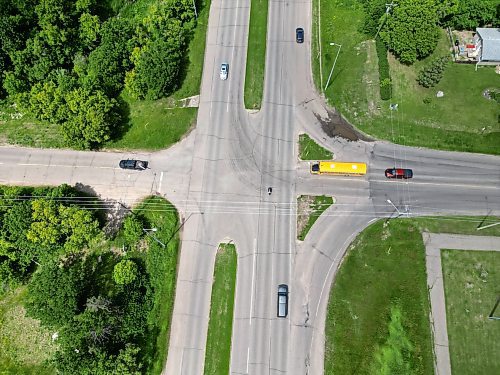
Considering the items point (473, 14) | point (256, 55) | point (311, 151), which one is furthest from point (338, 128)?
point (473, 14)

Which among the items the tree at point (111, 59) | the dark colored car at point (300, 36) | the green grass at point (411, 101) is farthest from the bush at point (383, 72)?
the tree at point (111, 59)

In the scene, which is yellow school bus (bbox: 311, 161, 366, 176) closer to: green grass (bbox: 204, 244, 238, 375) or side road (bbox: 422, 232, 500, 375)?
side road (bbox: 422, 232, 500, 375)

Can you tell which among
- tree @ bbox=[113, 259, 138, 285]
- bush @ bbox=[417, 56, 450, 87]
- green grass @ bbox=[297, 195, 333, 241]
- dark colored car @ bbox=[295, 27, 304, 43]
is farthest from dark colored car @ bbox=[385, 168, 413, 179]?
tree @ bbox=[113, 259, 138, 285]

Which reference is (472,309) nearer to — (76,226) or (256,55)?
(256,55)

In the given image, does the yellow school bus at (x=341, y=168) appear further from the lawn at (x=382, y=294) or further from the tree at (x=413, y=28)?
the tree at (x=413, y=28)

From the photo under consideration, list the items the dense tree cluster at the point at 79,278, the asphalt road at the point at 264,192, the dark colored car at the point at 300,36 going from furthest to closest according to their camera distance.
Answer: the dark colored car at the point at 300,36 < the asphalt road at the point at 264,192 < the dense tree cluster at the point at 79,278
